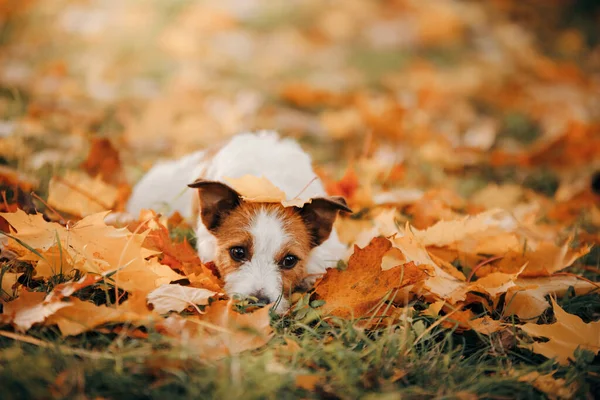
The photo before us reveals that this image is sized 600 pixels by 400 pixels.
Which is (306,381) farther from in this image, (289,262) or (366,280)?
(289,262)

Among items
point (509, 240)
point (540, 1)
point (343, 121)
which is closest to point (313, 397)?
point (509, 240)

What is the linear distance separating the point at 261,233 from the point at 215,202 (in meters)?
0.31

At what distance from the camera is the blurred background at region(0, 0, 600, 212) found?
507 centimetres

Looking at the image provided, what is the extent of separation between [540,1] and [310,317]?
39.0ft

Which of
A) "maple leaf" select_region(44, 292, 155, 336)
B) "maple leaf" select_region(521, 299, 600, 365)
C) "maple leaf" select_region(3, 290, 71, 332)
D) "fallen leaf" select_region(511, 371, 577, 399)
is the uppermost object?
"maple leaf" select_region(3, 290, 71, 332)

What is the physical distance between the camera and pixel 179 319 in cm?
213

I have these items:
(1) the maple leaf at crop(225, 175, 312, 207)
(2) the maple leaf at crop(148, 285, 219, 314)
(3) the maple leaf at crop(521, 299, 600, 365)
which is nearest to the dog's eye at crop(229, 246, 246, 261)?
(1) the maple leaf at crop(225, 175, 312, 207)

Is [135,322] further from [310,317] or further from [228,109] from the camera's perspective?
[228,109]

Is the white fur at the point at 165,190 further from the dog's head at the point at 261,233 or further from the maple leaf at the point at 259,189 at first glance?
the maple leaf at the point at 259,189

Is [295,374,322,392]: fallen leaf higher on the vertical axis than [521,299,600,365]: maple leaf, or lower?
higher

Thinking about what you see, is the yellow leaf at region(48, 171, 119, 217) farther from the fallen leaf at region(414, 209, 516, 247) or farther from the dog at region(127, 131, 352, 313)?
the fallen leaf at region(414, 209, 516, 247)

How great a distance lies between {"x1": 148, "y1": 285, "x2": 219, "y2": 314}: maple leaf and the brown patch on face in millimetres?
502

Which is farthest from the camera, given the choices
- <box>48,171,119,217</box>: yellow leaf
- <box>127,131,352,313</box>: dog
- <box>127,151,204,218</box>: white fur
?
<box>127,151,204,218</box>: white fur

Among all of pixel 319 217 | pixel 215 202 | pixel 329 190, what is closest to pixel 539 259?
pixel 319 217
